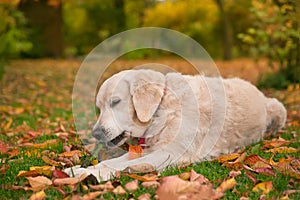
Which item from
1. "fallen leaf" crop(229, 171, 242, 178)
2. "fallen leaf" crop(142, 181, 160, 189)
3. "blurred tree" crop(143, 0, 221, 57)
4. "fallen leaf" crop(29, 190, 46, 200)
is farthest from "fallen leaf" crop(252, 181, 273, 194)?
"blurred tree" crop(143, 0, 221, 57)

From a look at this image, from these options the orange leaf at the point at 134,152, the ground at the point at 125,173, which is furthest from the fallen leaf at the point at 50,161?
the orange leaf at the point at 134,152

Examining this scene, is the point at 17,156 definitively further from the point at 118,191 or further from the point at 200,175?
Result: the point at 200,175

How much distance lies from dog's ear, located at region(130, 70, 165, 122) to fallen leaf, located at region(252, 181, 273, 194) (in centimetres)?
105

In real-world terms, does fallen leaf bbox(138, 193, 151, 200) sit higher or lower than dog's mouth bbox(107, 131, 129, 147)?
lower

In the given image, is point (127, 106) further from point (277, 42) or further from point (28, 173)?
point (277, 42)

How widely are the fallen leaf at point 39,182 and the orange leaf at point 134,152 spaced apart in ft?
2.58

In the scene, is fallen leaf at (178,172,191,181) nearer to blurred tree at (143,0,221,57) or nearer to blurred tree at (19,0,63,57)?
blurred tree at (19,0,63,57)

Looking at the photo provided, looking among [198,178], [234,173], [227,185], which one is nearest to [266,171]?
[234,173]

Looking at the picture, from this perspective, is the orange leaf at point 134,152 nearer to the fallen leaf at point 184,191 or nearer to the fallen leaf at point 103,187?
the fallen leaf at point 103,187

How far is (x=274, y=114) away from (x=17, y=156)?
2.89 m

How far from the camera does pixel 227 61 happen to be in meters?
20.9

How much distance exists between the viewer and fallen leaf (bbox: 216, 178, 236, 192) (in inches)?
121

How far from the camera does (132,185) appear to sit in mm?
3098

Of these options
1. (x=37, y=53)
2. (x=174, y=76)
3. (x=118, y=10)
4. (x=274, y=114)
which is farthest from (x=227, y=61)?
(x=174, y=76)
